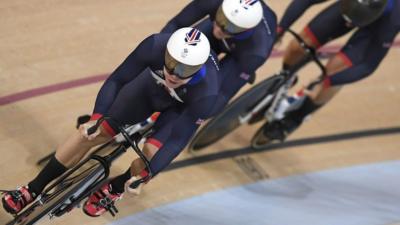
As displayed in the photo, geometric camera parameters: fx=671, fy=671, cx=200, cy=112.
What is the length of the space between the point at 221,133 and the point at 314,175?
853 millimetres

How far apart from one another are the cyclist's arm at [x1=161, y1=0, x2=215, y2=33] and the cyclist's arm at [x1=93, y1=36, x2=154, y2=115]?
0.69 meters

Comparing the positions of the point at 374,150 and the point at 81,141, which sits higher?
the point at 81,141

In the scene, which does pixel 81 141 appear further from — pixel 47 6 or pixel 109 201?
pixel 47 6

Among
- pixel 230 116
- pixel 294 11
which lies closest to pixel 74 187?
pixel 230 116

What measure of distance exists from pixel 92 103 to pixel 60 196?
5.20 ft

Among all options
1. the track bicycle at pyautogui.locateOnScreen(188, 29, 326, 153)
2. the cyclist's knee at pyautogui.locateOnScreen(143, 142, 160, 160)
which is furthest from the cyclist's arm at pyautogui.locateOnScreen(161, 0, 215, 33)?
the cyclist's knee at pyautogui.locateOnScreen(143, 142, 160, 160)

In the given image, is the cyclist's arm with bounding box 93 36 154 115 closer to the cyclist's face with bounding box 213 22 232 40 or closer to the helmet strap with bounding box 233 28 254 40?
the cyclist's face with bounding box 213 22 232 40

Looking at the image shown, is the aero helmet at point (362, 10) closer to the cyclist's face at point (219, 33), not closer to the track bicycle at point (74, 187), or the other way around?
the cyclist's face at point (219, 33)

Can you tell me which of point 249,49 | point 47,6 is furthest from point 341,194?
point 47,6

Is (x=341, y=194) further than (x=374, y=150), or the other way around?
(x=374, y=150)

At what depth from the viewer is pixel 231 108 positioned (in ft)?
16.5

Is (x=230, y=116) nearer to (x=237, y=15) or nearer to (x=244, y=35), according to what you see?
(x=244, y=35)

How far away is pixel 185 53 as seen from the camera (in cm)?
346

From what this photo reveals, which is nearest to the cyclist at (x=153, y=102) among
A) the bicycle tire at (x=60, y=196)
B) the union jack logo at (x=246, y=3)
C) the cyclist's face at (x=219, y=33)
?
the bicycle tire at (x=60, y=196)
